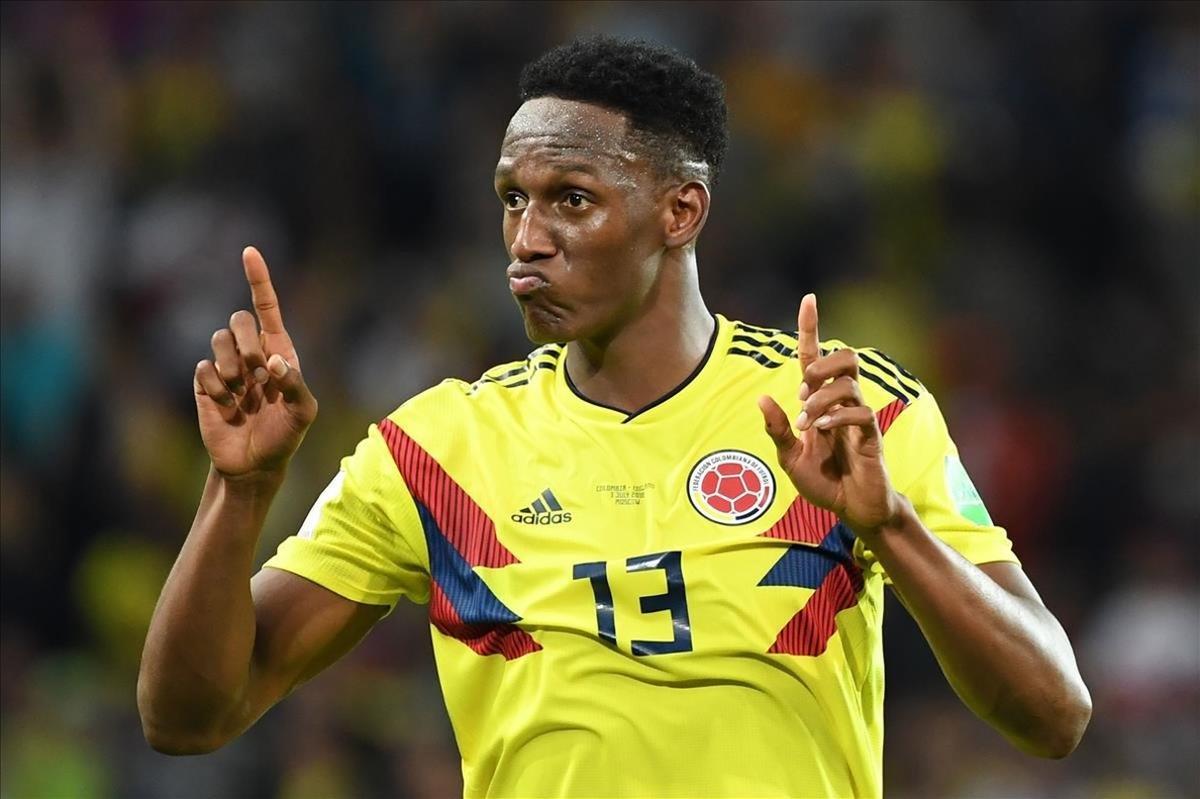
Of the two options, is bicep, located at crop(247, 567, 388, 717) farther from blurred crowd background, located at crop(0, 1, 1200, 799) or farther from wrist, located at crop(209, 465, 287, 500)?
blurred crowd background, located at crop(0, 1, 1200, 799)

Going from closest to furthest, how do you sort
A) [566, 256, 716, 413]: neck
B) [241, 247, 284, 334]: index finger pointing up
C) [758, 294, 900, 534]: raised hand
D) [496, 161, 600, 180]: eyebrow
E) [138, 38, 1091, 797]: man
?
[758, 294, 900, 534]: raised hand, [138, 38, 1091, 797]: man, [241, 247, 284, 334]: index finger pointing up, [496, 161, 600, 180]: eyebrow, [566, 256, 716, 413]: neck

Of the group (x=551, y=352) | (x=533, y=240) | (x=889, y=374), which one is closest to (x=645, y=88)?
(x=533, y=240)

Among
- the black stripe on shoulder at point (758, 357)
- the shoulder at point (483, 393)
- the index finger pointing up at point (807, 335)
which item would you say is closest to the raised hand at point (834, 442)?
the index finger pointing up at point (807, 335)

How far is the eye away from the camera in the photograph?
402 cm

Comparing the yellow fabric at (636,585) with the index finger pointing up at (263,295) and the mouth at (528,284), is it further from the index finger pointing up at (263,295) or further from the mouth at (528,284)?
the index finger pointing up at (263,295)

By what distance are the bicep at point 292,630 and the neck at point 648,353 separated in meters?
0.68

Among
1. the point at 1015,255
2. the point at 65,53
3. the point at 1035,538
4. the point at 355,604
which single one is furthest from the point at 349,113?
the point at 355,604

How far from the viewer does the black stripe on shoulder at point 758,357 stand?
4.16 meters

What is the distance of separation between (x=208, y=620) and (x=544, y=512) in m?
0.69

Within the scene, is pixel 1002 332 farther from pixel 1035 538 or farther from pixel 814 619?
pixel 814 619

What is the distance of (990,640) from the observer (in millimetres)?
3562

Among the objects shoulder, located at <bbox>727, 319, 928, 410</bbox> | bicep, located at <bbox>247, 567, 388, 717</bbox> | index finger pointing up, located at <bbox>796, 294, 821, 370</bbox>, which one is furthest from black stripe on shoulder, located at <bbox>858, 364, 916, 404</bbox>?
bicep, located at <bbox>247, 567, 388, 717</bbox>

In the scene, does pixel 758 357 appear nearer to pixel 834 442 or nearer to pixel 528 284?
pixel 528 284

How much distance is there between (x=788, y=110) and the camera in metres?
10.8
